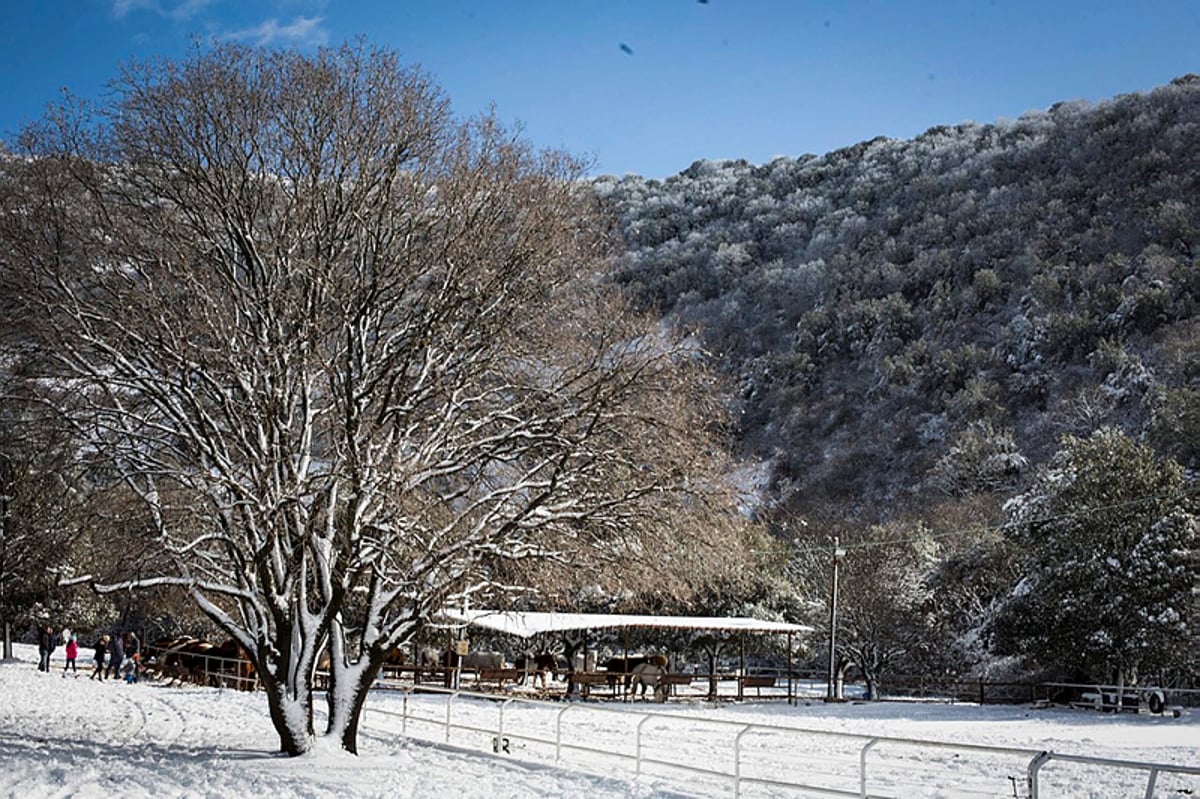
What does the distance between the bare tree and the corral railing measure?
3120 millimetres

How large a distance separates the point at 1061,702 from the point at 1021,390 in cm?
4358

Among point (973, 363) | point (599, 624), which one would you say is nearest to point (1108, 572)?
point (599, 624)

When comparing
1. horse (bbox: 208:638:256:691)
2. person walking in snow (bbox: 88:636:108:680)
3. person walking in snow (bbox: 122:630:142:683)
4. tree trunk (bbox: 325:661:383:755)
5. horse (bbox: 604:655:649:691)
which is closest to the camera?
tree trunk (bbox: 325:661:383:755)

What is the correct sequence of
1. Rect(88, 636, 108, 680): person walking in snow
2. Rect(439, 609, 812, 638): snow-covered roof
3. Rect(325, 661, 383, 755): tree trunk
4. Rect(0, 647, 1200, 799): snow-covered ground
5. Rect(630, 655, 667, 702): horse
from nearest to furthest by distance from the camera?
Rect(0, 647, 1200, 799): snow-covered ground < Rect(325, 661, 383, 755): tree trunk < Rect(439, 609, 812, 638): snow-covered roof < Rect(88, 636, 108, 680): person walking in snow < Rect(630, 655, 667, 702): horse

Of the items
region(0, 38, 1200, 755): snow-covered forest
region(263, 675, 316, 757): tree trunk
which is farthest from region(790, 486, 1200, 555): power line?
region(263, 675, 316, 757): tree trunk

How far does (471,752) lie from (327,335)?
650 cm

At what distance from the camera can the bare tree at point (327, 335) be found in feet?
47.9

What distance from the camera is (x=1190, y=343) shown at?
69062 mm

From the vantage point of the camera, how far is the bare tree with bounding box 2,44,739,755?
14609 mm

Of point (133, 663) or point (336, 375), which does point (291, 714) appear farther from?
point (133, 663)

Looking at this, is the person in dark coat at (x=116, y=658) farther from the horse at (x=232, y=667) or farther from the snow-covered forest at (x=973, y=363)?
the snow-covered forest at (x=973, y=363)

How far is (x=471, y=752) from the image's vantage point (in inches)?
684

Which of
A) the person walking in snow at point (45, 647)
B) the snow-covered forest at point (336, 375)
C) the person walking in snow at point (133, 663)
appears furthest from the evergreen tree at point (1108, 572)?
the person walking in snow at point (45, 647)

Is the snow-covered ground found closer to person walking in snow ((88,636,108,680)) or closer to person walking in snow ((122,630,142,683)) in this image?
person walking in snow ((122,630,142,683))
